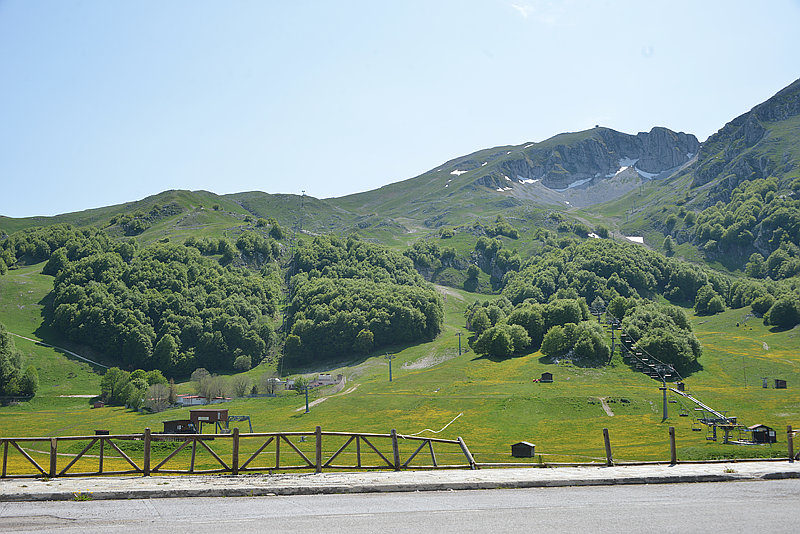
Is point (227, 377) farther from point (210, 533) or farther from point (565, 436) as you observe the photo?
point (210, 533)

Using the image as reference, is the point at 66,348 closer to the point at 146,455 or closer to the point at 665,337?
the point at 665,337

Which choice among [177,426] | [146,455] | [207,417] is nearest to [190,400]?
[207,417]

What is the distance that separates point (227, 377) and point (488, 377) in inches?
3468

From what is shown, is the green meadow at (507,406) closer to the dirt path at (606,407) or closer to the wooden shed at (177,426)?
the dirt path at (606,407)

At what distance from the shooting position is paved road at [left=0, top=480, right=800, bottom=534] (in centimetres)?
1905

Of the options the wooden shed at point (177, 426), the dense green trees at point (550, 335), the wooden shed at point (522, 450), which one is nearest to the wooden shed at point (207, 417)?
the wooden shed at point (177, 426)

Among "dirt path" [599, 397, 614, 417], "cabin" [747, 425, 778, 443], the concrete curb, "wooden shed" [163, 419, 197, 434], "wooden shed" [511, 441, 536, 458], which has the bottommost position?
"dirt path" [599, 397, 614, 417]

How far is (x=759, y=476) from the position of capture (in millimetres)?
29500

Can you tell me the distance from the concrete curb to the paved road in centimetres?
77

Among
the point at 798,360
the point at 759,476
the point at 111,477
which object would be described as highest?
the point at 111,477

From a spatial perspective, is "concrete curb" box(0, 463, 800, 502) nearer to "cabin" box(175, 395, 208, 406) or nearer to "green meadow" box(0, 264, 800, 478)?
"green meadow" box(0, 264, 800, 478)

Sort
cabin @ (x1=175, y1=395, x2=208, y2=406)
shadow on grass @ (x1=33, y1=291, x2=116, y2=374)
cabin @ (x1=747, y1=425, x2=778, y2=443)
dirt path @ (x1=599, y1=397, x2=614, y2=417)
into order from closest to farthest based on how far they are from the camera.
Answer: cabin @ (x1=747, y1=425, x2=778, y2=443) < dirt path @ (x1=599, y1=397, x2=614, y2=417) < cabin @ (x1=175, y1=395, x2=208, y2=406) < shadow on grass @ (x1=33, y1=291, x2=116, y2=374)

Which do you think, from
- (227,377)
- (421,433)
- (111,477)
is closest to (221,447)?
(421,433)

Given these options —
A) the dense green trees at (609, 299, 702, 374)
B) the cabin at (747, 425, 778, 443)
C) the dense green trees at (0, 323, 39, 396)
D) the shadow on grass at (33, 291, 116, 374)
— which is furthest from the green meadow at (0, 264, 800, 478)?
the shadow on grass at (33, 291, 116, 374)
